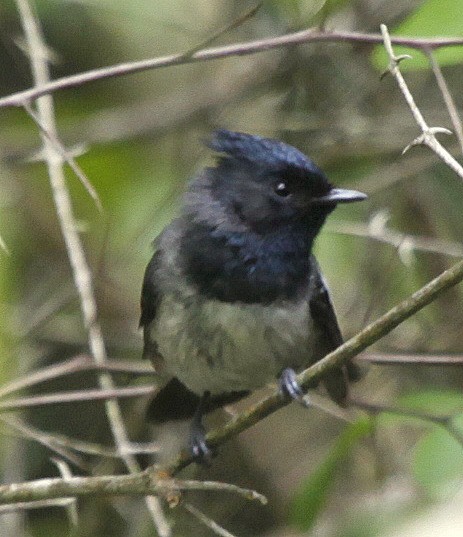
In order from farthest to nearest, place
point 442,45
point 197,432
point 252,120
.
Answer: point 252,120
point 197,432
point 442,45

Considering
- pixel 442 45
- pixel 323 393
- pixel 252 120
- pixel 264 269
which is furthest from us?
pixel 252 120

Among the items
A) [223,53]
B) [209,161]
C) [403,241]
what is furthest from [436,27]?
[209,161]

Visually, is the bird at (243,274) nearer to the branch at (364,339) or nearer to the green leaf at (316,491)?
the green leaf at (316,491)

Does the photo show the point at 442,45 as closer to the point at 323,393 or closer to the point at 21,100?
the point at 21,100

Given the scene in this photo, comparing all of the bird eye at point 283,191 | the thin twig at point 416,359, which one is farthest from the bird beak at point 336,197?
the thin twig at point 416,359

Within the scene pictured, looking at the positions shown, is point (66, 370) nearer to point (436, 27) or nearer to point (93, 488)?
point (93, 488)

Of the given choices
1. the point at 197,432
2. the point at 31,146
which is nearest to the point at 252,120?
the point at 31,146
